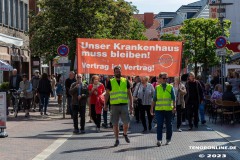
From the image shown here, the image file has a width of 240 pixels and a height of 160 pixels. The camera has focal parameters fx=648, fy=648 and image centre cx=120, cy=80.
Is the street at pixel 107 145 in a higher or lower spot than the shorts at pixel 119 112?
lower

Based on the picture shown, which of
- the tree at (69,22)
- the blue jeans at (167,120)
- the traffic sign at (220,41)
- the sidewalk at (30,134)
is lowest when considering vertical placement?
the sidewalk at (30,134)

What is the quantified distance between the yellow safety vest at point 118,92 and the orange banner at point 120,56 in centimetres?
482

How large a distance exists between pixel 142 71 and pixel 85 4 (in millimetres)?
10860

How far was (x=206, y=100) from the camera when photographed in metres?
26.0

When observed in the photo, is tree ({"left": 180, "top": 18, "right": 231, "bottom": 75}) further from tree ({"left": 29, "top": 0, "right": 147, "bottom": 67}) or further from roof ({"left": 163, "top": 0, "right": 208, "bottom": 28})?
roof ({"left": 163, "top": 0, "right": 208, "bottom": 28})

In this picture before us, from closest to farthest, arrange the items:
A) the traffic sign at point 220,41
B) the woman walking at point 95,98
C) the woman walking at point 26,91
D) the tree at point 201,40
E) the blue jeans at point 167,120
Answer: the blue jeans at point 167,120 < the woman walking at point 95,98 < the traffic sign at point 220,41 < the woman walking at point 26,91 < the tree at point 201,40

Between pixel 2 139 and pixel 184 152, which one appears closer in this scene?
pixel 184 152

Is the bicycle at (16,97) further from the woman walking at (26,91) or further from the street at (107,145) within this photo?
the street at (107,145)

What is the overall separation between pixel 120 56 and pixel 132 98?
4.75 metres

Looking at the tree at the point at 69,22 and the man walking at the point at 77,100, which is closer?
the man walking at the point at 77,100

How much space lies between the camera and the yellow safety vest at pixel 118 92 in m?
15.2

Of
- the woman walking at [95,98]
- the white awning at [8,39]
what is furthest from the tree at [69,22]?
the woman walking at [95,98]

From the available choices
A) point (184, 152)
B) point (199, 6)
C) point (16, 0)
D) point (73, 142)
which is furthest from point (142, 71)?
point (199, 6)

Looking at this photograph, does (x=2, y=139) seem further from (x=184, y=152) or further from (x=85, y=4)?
(x=85, y=4)
